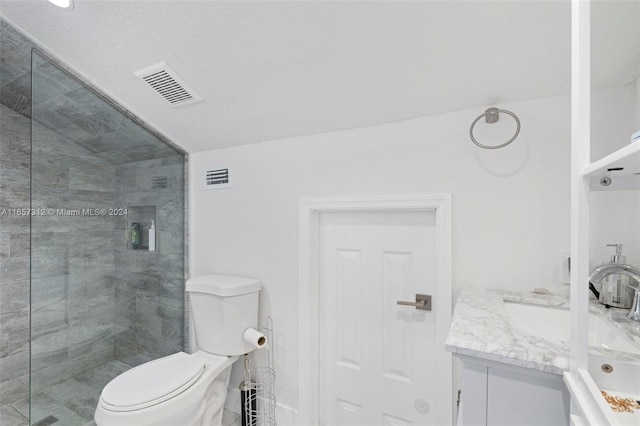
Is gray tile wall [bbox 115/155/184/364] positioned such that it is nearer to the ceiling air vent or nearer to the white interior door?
the ceiling air vent

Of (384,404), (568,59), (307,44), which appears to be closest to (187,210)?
(307,44)

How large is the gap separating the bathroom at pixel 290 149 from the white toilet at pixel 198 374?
183 millimetres

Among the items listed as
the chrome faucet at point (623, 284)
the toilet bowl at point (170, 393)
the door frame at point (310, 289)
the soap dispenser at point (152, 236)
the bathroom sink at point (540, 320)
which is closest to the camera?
the chrome faucet at point (623, 284)

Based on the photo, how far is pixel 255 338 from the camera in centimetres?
176

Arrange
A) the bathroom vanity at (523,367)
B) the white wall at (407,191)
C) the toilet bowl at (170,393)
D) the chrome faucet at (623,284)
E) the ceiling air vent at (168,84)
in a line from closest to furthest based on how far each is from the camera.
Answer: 1. the bathroom vanity at (523,367)
2. the chrome faucet at (623,284)
3. the white wall at (407,191)
4. the toilet bowl at (170,393)
5. the ceiling air vent at (168,84)

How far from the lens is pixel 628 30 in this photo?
945 mm

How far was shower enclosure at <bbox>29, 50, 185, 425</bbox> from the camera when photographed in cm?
153

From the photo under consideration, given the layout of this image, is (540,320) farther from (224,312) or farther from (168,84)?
(168,84)

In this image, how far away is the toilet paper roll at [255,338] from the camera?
175cm

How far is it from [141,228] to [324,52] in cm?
156

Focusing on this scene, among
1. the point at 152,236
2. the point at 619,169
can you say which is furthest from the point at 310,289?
the point at 619,169

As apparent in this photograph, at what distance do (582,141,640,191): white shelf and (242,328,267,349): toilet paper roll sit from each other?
1.65 meters

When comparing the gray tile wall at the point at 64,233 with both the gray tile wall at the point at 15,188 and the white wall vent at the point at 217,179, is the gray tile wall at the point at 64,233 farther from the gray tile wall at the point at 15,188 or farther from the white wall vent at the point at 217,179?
the white wall vent at the point at 217,179

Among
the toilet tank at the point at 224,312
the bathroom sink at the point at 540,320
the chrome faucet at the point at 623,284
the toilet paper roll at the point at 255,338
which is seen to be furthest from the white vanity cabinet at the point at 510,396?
the toilet tank at the point at 224,312
